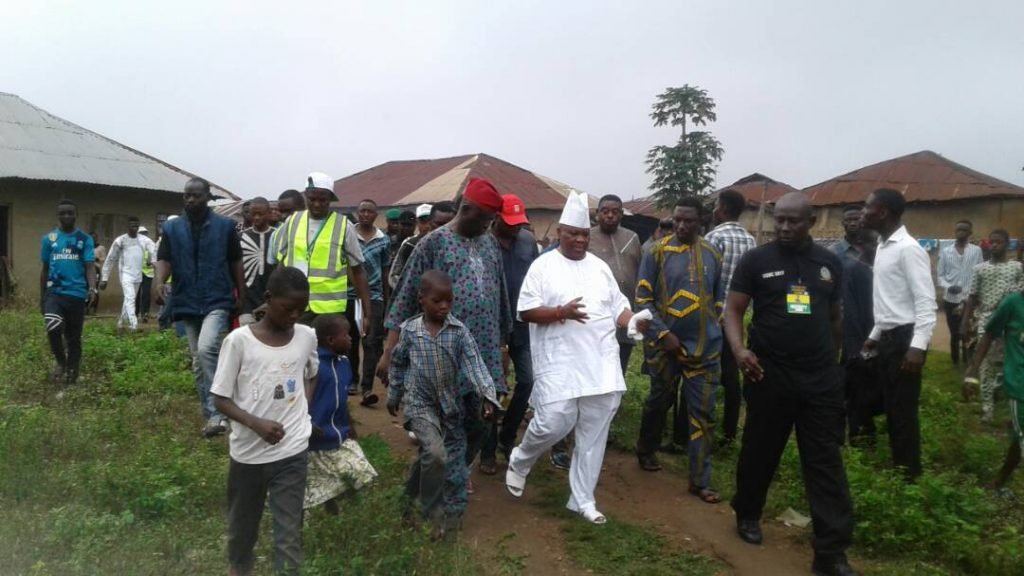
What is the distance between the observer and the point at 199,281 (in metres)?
6.45

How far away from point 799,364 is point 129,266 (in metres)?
11.8

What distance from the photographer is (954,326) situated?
11.4m

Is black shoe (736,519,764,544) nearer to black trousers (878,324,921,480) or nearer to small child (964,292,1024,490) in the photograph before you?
black trousers (878,324,921,480)

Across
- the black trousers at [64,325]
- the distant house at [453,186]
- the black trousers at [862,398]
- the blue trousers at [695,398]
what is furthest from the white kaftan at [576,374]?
the distant house at [453,186]

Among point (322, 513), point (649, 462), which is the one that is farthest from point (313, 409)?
point (649, 462)

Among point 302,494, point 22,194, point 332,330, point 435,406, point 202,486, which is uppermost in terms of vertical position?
point 22,194

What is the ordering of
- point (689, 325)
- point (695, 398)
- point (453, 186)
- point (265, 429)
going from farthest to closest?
point (453, 186) < point (689, 325) < point (695, 398) < point (265, 429)

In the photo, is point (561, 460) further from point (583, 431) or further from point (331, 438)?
point (331, 438)

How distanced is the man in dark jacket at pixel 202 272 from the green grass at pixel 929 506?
3.44 meters

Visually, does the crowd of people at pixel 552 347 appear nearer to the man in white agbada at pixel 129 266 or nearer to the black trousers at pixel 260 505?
the black trousers at pixel 260 505

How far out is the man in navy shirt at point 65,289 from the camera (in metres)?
8.10

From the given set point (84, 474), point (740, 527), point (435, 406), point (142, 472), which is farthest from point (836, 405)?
point (84, 474)

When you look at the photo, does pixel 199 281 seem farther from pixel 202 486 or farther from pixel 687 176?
pixel 687 176

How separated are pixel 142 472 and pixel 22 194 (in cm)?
1366
